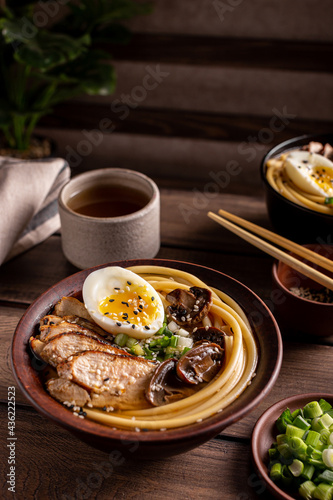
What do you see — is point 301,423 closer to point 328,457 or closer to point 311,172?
point 328,457

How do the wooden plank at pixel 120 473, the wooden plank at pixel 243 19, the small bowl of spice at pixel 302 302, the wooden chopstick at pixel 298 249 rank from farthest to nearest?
the wooden plank at pixel 243 19 < the wooden chopstick at pixel 298 249 < the small bowl of spice at pixel 302 302 < the wooden plank at pixel 120 473

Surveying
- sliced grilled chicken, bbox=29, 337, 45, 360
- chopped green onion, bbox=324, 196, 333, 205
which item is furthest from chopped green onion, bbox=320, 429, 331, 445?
chopped green onion, bbox=324, 196, 333, 205

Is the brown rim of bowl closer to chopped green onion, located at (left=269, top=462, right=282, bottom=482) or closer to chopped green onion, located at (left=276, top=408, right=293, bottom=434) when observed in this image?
chopped green onion, located at (left=276, top=408, right=293, bottom=434)

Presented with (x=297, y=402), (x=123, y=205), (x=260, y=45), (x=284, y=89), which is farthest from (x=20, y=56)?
(x=297, y=402)

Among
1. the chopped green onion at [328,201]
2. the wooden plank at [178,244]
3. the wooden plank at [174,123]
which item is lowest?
the wooden plank at [174,123]

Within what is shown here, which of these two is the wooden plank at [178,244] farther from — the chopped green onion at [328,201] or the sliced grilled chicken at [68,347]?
the sliced grilled chicken at [68,347]

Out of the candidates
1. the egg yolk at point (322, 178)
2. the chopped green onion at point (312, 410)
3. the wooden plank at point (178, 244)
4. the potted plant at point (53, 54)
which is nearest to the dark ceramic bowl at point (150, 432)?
the chopped green onion at point (312, 410)

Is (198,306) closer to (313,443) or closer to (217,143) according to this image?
(313,443)

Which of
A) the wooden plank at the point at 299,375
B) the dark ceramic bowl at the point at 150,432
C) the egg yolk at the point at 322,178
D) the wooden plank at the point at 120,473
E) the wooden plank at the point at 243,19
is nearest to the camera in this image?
the dark ceramic bowl at the point at 150,432

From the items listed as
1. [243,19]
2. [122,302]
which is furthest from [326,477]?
[243,19]
